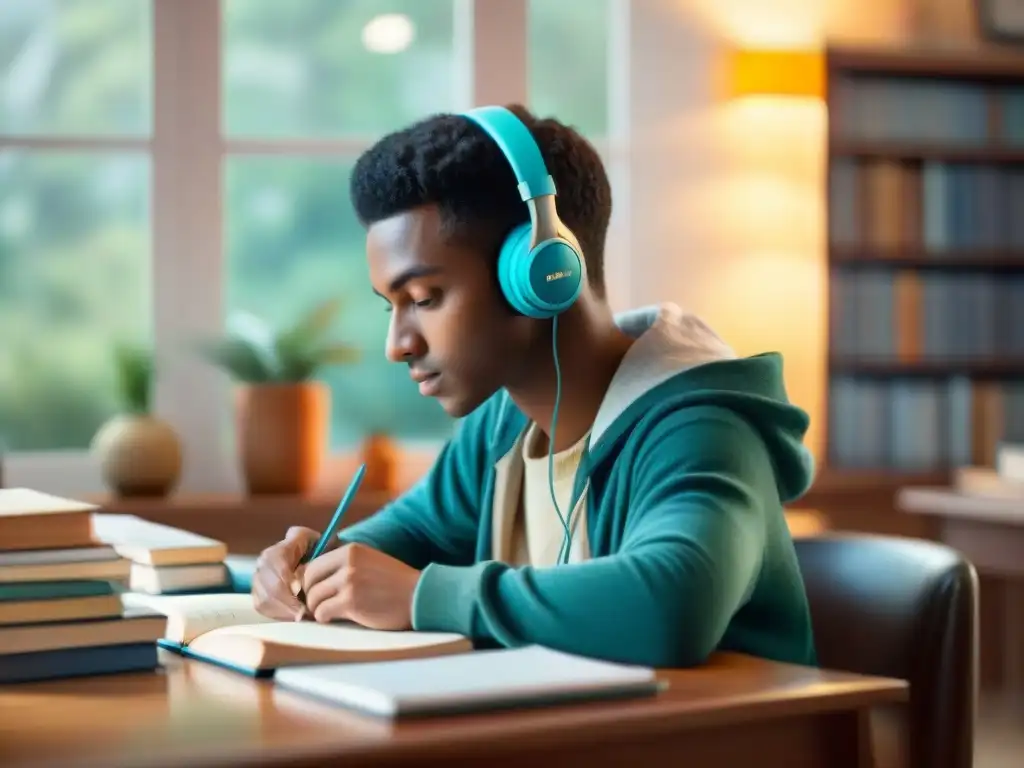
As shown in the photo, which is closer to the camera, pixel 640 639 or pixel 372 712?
pixel 372 712

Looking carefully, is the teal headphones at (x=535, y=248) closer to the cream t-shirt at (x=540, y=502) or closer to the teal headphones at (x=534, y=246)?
the teal headphones at (x=534, y=246)

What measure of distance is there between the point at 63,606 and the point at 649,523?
468 millimetres

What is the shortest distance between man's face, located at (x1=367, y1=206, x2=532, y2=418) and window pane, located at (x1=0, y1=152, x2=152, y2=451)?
8.16ft

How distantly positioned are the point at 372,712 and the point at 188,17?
10.5 feet

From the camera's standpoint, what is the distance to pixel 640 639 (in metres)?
1.13

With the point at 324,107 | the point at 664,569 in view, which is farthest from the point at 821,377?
the point at 664,569

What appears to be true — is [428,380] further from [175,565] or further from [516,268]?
[175,565]

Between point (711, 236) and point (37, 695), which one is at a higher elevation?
point (711, 236)

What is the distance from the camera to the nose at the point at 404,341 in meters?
1.41

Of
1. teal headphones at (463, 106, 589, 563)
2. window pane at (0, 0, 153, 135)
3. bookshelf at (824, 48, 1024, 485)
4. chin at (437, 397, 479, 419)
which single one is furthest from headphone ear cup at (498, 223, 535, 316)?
bookshelf at (824, 48, 1024, 485)

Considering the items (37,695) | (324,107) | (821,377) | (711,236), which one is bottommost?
(37,695)

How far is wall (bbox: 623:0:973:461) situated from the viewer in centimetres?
416

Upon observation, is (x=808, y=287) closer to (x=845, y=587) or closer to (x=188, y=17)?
(x=188, y=17)

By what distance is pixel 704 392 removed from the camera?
4.54ft
